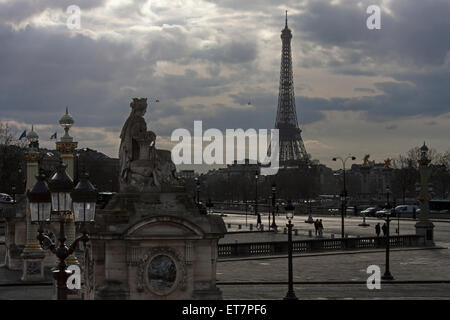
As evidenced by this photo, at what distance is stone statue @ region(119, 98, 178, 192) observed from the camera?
64.1 ft

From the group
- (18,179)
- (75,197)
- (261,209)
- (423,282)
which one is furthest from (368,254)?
(261,209)

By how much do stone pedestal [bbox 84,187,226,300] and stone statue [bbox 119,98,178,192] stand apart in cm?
65

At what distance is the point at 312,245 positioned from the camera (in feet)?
159

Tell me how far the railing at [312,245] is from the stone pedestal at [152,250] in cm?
2565

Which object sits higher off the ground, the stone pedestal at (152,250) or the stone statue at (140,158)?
the stone statue at (140,158)

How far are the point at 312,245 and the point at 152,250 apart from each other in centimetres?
3095

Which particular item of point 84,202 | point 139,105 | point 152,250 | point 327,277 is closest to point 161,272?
point 152,250

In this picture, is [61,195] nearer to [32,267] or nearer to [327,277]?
[32,267]

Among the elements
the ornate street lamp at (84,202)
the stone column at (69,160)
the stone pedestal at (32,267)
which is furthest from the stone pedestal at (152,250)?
→ the stone pedestal at (32,267)

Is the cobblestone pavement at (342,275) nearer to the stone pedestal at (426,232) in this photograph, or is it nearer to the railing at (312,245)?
the railing at (312,245)

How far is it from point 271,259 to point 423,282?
39.3 feet

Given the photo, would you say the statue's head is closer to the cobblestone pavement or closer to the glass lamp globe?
the glass lamp globe

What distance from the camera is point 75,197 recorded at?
581 inches

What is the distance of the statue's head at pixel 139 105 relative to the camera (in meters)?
20.3
